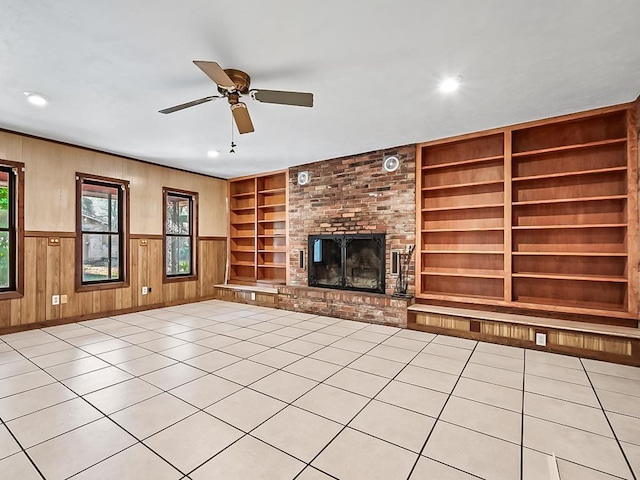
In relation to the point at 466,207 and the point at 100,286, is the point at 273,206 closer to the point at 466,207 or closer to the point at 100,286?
the point at 100,286

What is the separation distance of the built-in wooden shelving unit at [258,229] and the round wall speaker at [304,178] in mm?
469

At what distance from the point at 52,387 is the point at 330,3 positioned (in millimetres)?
3512

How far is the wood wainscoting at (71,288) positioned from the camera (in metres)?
4.36

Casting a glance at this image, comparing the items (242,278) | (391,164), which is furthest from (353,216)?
(242,278)

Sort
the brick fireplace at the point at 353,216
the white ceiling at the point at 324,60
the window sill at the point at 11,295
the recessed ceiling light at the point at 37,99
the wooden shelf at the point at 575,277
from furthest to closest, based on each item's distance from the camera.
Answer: the brick fireplace at the point at 353,216 < the window sill at the point at 11,295 < the wooden shelf at the point at 575,277 < the recessed ceiling light at the point at 37,99 < the white ceiling at the point at 324,60

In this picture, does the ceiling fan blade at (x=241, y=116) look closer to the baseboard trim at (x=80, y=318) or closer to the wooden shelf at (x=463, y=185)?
the wooden shelf at (x=463, y=185)

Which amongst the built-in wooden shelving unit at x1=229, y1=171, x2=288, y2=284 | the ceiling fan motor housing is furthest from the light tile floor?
the built-in wooden shelving unit at x1=229, y1=171, x2=288, y2=284

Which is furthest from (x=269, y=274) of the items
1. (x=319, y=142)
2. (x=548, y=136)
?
(x=548, y=136)

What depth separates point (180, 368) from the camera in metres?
3.08

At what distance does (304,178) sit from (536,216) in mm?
3608

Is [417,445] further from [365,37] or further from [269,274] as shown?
[269,274]

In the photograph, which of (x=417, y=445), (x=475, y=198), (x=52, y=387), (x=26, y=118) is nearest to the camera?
(x=417, y=445)

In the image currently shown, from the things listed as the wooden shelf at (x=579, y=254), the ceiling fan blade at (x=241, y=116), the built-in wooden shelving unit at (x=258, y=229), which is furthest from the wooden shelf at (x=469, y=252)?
the ceiling fan blade at (x=241, y=116)

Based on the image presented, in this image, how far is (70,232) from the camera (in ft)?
15.6
